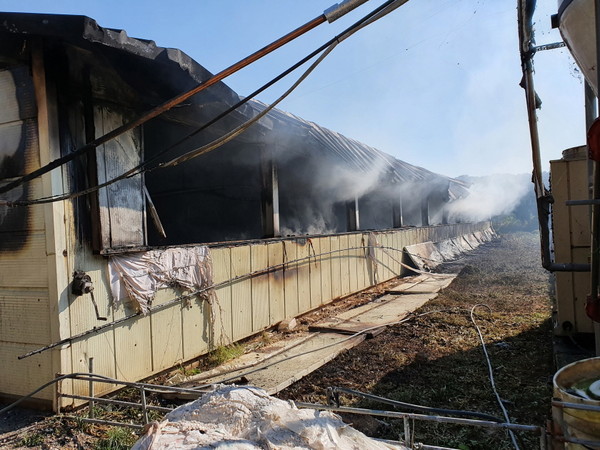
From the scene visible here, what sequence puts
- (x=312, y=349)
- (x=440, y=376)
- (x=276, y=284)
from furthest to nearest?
(x=276, y=284), (x=312, y=349), (x=440, y=376)

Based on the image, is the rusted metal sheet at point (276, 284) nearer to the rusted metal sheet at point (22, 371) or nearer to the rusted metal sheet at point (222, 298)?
the rusted metal sheet at point (222, 298)

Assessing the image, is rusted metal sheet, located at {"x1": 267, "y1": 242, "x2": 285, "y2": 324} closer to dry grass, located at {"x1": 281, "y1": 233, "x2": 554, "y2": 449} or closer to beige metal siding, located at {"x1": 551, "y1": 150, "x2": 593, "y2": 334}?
dry grass, located at {"x1": 281, "y1": 233, "x2": 554, "y2": 449}

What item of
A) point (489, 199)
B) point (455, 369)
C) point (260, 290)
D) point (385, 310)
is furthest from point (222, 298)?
point (489, 199)

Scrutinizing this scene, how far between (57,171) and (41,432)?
2.59m

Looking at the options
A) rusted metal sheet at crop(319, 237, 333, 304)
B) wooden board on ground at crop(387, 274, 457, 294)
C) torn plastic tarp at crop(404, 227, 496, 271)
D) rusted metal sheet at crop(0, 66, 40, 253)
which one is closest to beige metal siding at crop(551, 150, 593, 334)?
rusted metal sheet at crop(319, 237, 333, 304)

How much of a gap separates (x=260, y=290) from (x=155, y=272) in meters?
2.36

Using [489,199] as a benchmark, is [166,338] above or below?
below

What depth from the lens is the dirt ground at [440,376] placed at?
3.84 meters

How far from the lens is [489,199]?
42.7 metres

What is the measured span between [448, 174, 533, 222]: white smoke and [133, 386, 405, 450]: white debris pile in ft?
94.9

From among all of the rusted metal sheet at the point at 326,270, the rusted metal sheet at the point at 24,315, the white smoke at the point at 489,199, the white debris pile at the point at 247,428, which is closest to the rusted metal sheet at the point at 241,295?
the rusted metal sheet at the point at 24,315

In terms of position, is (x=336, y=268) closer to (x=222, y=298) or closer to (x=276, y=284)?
(x=276, y=284)

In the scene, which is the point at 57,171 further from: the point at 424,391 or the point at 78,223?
the point at 424,391

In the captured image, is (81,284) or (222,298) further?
(222,298)
